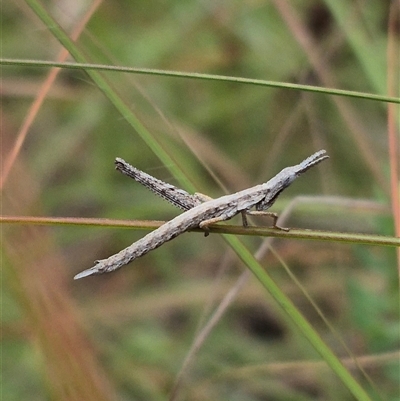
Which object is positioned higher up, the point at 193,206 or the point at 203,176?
the point at 203,176

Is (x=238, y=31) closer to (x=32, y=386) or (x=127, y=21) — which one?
(x=127, y=21)

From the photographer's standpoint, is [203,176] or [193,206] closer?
[193,206]

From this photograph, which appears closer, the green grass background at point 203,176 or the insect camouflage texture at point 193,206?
the insect camouflage texture at point 193,206

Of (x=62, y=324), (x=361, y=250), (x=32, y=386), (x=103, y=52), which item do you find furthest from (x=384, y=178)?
(x=32, y=386)

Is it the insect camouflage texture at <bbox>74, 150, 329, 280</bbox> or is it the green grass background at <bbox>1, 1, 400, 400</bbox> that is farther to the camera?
the green grass background at <bbox>1, 1, 400, 400</bbox>
